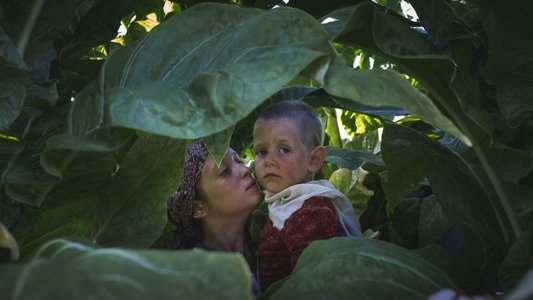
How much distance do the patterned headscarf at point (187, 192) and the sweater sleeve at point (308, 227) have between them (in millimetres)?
305

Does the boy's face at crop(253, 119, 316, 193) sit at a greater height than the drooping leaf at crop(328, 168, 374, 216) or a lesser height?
greater

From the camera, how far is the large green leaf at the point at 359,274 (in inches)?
29.9

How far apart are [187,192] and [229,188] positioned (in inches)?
3.8

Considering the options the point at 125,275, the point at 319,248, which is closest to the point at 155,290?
the point at 125,275

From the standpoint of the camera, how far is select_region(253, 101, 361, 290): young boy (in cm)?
143

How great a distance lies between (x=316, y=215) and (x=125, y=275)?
95 centimetres

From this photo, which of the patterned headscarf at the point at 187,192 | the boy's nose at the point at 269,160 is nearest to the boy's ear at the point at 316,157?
the boy's nose at the point at 269,160

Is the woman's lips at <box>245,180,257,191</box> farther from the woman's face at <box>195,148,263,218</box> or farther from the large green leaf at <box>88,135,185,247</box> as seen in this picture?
the large green leaf at <box>88,135,185,247</box>

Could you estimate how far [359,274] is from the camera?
80cm

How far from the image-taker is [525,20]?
1.00 metres

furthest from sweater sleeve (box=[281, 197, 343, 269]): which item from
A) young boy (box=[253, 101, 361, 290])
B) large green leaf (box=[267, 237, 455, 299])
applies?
large green leaf (box=[267, 237, 455, 299])

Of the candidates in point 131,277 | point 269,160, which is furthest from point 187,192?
point 131,277

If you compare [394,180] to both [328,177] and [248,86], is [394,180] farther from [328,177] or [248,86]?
[328,177]

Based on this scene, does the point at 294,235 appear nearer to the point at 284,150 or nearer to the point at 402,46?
the point at 284,150
